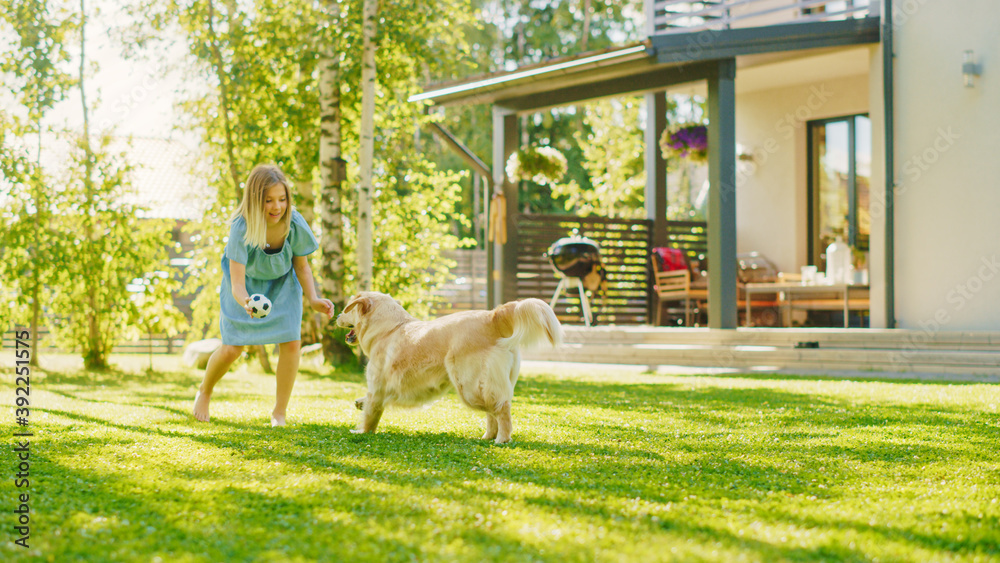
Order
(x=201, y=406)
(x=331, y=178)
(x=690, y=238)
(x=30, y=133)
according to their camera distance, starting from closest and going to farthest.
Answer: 1. (x=201, y=406)
2. (x=331, y=178)
3. (x=30, y=133)
4. (x=690, y=238)

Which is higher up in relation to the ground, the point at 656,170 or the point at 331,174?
the point at 656,170

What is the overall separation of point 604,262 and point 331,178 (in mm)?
5280

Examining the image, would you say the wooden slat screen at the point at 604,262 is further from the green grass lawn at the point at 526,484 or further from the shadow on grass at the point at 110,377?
the green grass lawn at the point at 526,484

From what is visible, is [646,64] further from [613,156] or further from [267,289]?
[613,156]

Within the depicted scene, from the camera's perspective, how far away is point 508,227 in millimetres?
12461

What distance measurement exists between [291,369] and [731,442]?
2.46 metres

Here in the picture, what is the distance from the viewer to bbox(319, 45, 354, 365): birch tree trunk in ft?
31.7

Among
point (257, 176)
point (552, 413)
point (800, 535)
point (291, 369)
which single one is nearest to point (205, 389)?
point (291, 369)

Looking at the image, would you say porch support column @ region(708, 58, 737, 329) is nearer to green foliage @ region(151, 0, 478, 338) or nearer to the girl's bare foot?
green foliage @ region(151, 0, 478, 338)

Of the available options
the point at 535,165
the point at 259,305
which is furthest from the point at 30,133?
the point at 259,305

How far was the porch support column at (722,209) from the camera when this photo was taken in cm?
980

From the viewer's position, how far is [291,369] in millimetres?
4824

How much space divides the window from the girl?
9880mm

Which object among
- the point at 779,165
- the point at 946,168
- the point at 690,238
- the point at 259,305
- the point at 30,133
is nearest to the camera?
the point at 259,305
